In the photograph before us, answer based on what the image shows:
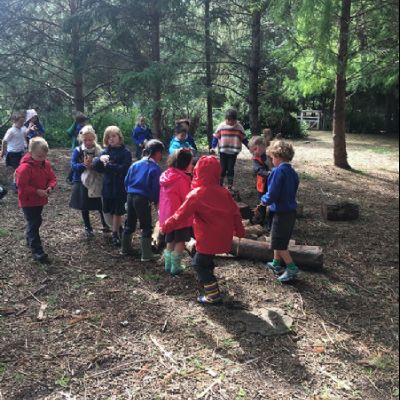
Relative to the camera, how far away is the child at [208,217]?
4.28 m

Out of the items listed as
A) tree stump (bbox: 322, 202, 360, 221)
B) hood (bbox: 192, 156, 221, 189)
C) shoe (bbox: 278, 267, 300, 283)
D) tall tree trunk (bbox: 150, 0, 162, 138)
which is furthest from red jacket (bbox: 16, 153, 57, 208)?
tall tree trunk (bbox: 150, 0, 162, 138)

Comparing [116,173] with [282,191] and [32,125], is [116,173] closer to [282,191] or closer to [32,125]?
[282,191]

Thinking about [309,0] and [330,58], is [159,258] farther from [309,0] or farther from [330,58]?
[330,58]

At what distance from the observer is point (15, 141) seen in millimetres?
8695

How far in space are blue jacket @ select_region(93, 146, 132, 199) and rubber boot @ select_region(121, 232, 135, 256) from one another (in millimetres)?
555

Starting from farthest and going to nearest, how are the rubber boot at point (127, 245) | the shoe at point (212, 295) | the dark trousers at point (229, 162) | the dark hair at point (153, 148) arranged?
the dark trousers at point (229, 162) < the rubber boot at point (127, 245) < the dark hair at point (153, 148) < the shoe at point (212, 295)

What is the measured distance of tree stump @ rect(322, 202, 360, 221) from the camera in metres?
7.15

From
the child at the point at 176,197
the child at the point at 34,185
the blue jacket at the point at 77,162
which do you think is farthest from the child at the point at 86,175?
the child at the point at 176,197

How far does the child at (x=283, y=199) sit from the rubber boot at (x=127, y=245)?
1902 millimetres

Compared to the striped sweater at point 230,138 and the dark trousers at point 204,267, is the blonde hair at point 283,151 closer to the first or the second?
the dark trousers at point 204,267

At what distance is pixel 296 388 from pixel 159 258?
9.34 ft

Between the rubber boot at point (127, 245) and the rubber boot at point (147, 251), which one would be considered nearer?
the rubber boot at point (147, 251)

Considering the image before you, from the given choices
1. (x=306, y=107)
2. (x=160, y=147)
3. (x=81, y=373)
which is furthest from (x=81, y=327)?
(x=306, y=107)

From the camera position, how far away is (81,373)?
3.28m
